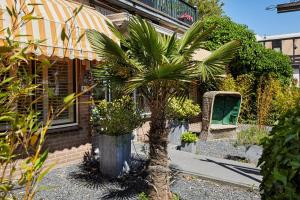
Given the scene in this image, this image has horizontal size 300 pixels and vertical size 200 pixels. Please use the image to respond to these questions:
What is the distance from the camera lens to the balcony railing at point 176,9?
20.9 metres

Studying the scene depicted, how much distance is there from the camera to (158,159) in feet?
23.5

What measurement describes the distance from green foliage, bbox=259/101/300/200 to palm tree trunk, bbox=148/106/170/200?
3.15 meters

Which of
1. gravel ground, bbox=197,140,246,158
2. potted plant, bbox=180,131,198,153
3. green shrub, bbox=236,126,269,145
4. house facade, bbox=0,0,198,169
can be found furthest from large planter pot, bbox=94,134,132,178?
green shrub, bbox=236,126,269,145

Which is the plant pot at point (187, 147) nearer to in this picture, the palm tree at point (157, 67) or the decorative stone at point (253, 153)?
the decorative stone at point (253, 153)

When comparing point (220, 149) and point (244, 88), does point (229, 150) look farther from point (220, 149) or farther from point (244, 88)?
point (244, 88)

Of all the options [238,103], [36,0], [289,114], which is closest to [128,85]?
[289,114]

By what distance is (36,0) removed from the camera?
357 inches

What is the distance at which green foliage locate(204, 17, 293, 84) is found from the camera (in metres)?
23.8

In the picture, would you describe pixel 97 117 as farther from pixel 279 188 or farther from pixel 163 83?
pixel 279 188

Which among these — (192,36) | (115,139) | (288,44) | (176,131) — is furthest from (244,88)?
(288,44)

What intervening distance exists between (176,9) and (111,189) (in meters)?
17.0

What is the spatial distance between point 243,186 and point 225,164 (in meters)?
2.64

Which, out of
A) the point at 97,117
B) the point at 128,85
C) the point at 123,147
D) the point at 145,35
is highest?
the point at 145,35

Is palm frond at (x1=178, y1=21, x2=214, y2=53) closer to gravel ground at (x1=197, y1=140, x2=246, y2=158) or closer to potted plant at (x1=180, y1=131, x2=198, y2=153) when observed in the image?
potted plant at (x1=180, y1=131, x2=198, y2=153)
